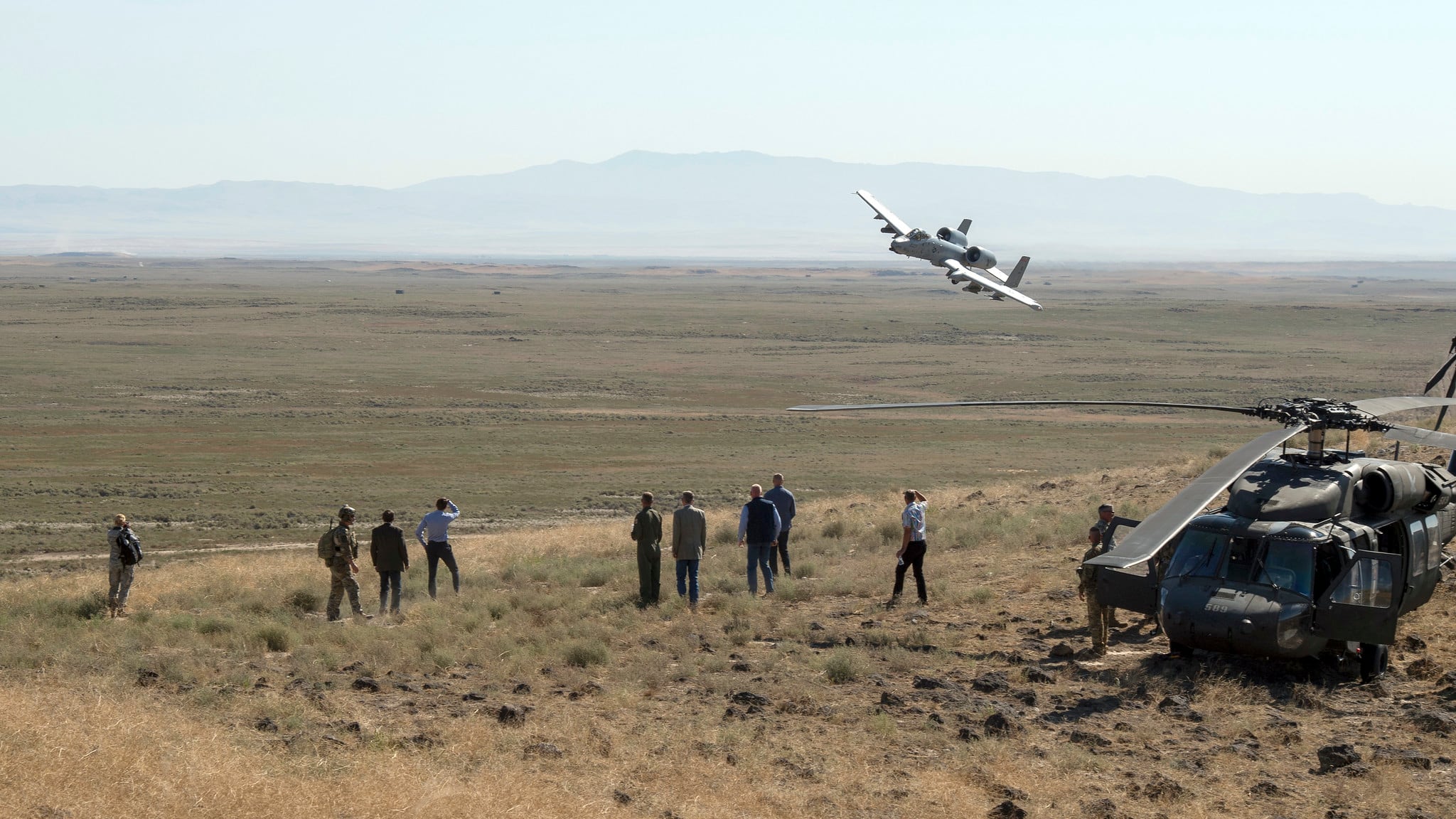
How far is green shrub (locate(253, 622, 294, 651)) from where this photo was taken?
1229 cm

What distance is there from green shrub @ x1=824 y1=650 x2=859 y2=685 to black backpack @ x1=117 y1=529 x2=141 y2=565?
737cm

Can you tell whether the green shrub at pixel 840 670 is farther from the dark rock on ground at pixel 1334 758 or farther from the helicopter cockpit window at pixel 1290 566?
the dark rock on ground at pixel 1334 758

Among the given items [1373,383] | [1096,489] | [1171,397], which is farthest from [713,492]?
[1373,383]

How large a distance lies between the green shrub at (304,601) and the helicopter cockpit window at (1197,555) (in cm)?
926

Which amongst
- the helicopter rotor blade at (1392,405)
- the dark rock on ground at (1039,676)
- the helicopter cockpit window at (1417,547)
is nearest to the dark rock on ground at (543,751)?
the dark rock on ground at (1039,676)

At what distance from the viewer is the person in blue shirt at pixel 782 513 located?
1555 centimetres

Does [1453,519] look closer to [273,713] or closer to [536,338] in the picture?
[273,713]

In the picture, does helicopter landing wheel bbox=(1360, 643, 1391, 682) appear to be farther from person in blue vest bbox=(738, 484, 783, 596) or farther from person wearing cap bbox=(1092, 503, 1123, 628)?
person in blue vest bbox=(738, 484, 783, 596)

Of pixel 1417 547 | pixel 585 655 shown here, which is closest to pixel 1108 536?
pixel 1417 547

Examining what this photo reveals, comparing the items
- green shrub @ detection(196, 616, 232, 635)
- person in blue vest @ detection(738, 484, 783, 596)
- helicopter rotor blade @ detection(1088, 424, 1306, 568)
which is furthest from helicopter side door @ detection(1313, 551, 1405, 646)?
green shrub @ detection(196, 616, 232, 635)

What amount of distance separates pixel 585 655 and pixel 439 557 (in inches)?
154

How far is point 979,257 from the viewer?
39.2m

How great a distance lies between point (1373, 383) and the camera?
186ft

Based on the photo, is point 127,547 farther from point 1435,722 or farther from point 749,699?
point 1435,722
